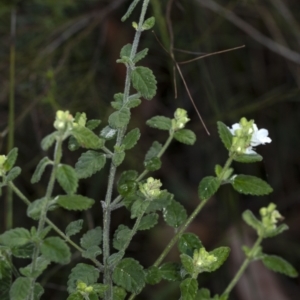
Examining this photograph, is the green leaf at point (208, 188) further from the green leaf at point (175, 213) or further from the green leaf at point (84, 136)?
the green leaf at point (84, 136)

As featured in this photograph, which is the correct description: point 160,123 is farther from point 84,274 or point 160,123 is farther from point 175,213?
point 84,274

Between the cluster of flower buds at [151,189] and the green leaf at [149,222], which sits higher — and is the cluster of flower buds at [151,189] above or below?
above

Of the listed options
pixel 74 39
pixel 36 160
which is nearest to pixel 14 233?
pixel 36 160

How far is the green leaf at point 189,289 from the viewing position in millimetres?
736

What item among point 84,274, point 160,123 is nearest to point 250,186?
point 160,123

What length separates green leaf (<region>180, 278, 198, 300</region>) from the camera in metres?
0.74

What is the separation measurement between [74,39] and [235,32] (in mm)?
684

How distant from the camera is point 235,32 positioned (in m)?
2.22

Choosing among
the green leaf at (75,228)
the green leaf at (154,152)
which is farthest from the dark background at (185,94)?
the green leaf at (75,228)

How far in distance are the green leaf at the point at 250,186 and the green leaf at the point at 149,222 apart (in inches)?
4.9

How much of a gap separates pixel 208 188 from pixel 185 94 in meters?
1.37

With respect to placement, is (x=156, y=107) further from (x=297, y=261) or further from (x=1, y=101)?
(x=297, y=261)

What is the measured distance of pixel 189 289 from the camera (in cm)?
74

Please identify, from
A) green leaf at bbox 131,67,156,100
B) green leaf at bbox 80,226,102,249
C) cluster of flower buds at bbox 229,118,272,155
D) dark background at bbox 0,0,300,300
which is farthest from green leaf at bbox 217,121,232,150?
dark background at bbox 0,0,300,300
